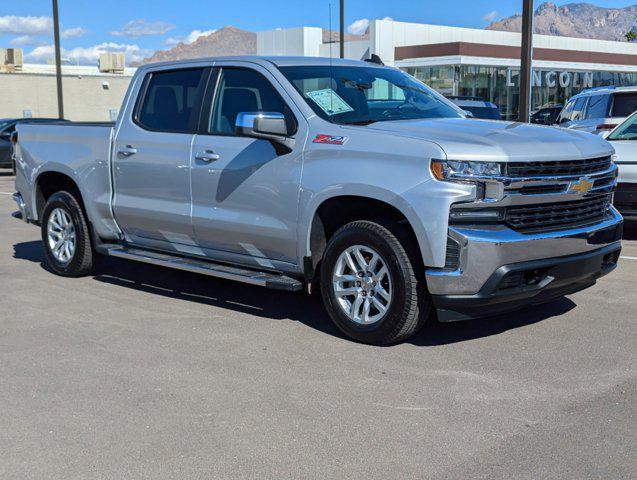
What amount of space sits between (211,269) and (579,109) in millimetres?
12044

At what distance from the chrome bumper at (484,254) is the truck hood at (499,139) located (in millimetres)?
481

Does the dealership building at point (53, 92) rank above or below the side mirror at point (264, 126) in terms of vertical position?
above

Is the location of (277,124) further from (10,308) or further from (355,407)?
(10,308)

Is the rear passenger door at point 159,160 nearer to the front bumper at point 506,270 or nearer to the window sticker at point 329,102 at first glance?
the window sticker at point 329,102

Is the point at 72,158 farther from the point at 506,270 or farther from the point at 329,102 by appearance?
the point at 506,270

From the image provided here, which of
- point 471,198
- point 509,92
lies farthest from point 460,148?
point 509,92

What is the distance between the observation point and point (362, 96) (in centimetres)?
675

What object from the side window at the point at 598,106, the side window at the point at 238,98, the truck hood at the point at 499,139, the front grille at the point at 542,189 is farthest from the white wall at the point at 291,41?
the front grille at the point at 542,189

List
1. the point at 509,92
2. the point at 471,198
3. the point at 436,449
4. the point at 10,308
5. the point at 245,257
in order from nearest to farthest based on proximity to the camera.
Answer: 1. the point at 436,449
2. the point at 471,198
3. the point at 245,257
4. the point at 10,308
5. the point at 509,92

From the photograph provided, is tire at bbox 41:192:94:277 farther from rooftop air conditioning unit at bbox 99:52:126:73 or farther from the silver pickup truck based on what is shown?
rooftop air conditioning unit at bbox 99:52:126:73

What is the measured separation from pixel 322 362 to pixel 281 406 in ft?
2.84

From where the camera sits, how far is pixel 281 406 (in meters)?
4.81

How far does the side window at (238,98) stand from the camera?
670 centimetres

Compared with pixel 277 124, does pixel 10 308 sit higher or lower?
lower
